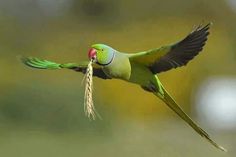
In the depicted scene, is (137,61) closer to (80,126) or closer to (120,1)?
(120,1)

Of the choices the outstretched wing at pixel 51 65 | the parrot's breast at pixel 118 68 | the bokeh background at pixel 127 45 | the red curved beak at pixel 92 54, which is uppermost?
the bokeh background at pixel 127 45

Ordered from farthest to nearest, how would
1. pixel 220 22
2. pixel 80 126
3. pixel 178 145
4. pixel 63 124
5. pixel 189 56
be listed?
pixel 63 124 < pixel 80 126 < pixel 178 145 < pixel 220 22 < pixel 189 56

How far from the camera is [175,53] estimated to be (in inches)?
12.9

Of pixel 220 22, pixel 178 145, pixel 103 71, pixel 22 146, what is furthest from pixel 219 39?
pixel 22 146

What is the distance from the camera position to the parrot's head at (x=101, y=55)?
0.31 m

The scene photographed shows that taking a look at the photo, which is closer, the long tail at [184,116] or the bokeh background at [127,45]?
the long tail at [184,116]

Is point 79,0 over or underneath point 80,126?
underneath

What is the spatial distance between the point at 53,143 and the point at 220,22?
214 cm

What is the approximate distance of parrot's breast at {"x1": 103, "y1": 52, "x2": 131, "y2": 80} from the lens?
0.32 m

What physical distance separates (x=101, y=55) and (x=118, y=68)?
0.5 inches

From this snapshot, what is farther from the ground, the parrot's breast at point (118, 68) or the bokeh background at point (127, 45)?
the bokeh background at point (127, 45)

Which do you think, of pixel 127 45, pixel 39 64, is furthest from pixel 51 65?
pixel 127 45

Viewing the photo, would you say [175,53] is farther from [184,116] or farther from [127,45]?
[127,45]

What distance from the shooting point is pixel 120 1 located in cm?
87
